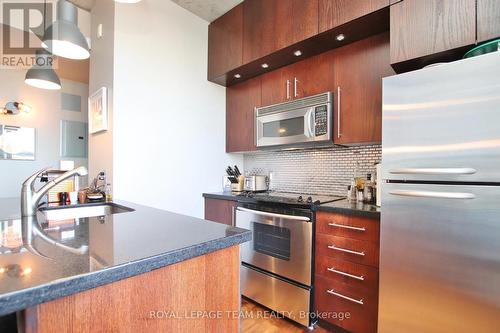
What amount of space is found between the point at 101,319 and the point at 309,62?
2.18 m

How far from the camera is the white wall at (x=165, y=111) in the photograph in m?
1.98

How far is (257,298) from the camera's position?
206 centimetres

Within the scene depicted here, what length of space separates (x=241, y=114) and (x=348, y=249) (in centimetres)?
173

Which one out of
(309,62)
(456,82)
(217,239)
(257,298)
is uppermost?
(309,62)

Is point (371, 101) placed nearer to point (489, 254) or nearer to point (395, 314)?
point (489, 254)

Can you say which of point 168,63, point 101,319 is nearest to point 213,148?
point 168,63

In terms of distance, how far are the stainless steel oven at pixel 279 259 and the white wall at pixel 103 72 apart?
125 centimetres

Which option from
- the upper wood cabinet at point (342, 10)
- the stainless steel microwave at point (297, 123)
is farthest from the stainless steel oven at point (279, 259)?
the upper wood cabinet at point (342, 10)

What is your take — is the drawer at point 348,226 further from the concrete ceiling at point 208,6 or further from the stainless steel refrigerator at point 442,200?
the concrete ceiling at point 208,6

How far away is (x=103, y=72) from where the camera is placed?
83.0 inches

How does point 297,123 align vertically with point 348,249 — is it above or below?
above

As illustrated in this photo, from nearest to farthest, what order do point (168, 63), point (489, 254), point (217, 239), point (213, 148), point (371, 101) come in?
point (217, 239) < point (489, 254) < point (371, 101) < point (168, 63) < point (213, 148)

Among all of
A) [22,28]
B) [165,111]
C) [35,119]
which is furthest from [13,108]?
[165,111]

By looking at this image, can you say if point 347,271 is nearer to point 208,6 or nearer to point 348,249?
point 348,249
